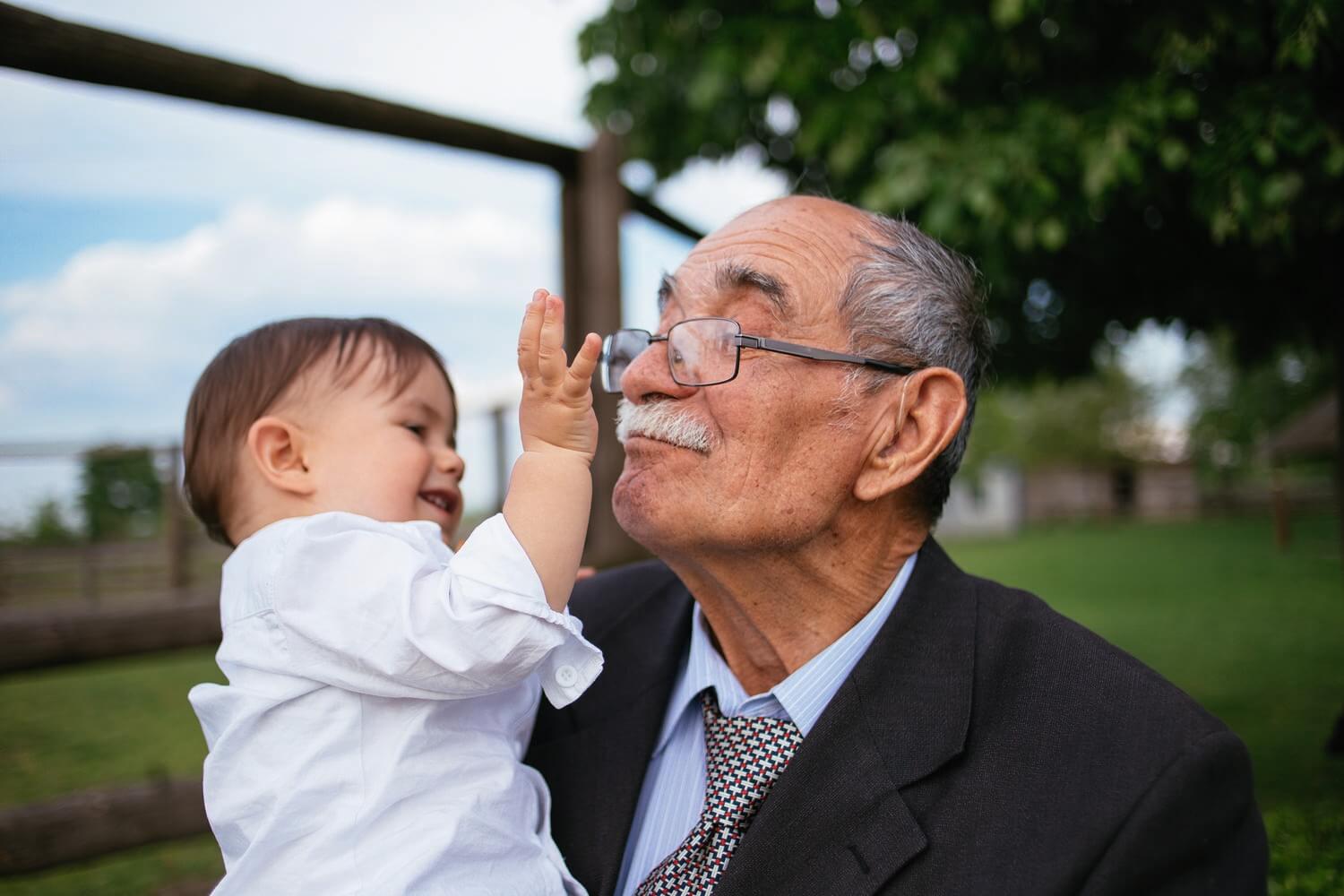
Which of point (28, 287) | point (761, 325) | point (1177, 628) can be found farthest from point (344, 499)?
point (1177, 628)

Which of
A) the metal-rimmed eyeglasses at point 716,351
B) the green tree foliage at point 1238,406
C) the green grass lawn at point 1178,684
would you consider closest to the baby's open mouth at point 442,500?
the metal-rimmed eyeglasses at point 716,351

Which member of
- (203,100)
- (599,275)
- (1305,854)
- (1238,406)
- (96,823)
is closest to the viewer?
(1305,854)

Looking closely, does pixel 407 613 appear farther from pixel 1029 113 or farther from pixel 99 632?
pixel 1029 113

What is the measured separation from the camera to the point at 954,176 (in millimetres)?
3895

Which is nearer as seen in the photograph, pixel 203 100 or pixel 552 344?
pixel 552 344

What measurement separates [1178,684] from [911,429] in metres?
6.53

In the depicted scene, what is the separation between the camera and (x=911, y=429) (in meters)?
2.09

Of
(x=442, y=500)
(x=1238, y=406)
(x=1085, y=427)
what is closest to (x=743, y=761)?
(x=442, y=500)

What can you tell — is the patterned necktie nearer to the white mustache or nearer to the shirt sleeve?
the shirt sleeve

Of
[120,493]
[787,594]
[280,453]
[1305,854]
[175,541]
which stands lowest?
[1305,854]

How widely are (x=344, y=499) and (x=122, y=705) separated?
21.5ft

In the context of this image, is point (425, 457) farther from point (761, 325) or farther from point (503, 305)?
point (503, 305)

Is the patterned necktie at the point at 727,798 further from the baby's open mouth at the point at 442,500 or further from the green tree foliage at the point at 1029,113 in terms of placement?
the green tree foliage at the point at 1029,113

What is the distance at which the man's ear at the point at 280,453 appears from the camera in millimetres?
1858
